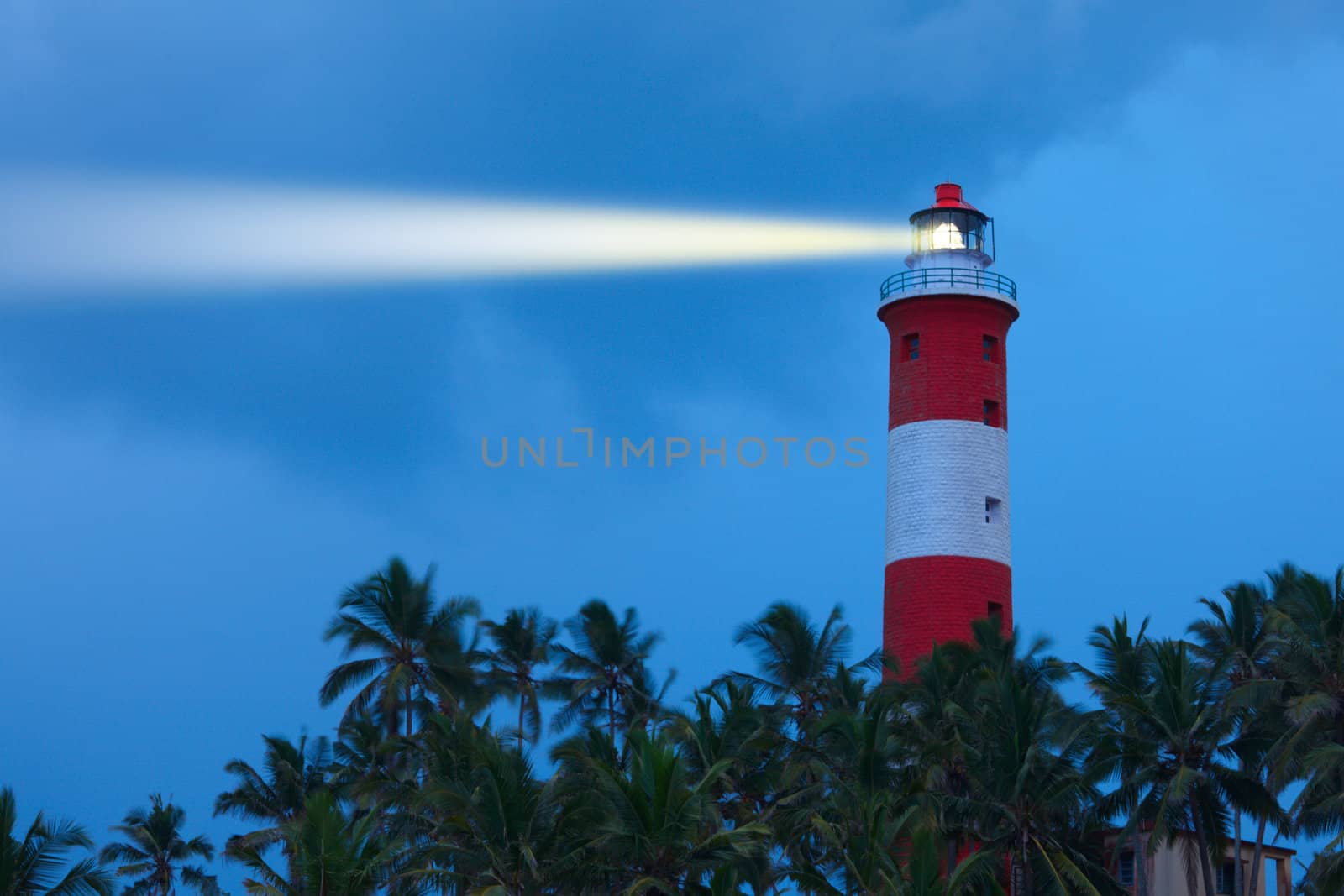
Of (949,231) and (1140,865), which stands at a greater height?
(949,231)

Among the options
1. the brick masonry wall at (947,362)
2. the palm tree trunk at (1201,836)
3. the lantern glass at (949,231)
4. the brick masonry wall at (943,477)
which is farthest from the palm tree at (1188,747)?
the lantern glass at (949,231)

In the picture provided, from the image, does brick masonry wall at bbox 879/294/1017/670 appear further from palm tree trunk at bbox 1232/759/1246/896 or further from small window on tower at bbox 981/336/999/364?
palm tree trunk at bbox 1232/759/1246/896

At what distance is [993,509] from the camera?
6581 cm

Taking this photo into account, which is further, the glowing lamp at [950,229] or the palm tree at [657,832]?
the glowing lamp at [950,229]

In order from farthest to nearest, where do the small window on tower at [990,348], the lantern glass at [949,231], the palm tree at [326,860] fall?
1. the lantern glass at [949,231]
2. the small window on tower at [990,348]
3. the palm tree at [326,860]

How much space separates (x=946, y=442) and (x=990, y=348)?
4.20 m

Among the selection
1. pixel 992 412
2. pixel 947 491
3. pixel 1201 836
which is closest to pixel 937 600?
pixel 947 491

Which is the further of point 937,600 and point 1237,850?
point 937,600

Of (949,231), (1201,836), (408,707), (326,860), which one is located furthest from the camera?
(949,231)

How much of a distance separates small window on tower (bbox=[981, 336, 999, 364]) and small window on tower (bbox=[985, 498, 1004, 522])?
4807 millimetres

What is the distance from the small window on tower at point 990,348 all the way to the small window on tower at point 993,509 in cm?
481

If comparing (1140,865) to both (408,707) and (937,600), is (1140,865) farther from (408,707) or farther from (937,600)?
(408,707)

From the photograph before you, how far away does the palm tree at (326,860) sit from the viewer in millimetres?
43438

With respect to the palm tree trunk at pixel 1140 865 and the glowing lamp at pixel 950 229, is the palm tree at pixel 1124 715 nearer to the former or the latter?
the palm tree trunk at pixel 1140 865
